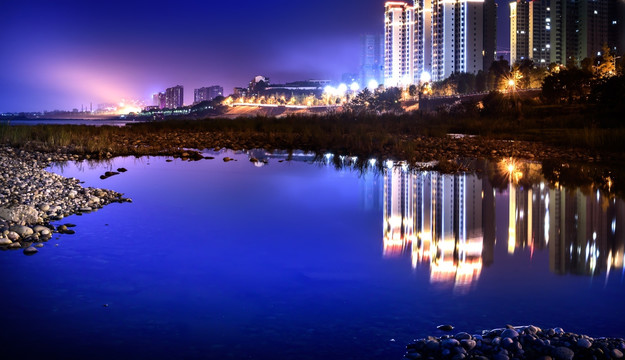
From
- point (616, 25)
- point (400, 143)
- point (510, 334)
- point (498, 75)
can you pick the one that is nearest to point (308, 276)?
point (510, 334)

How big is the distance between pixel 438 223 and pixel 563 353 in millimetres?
5519

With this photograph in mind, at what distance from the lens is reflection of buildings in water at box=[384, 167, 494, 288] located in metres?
7.40

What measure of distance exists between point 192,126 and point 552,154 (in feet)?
76.0

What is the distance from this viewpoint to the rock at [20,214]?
9.19 metres

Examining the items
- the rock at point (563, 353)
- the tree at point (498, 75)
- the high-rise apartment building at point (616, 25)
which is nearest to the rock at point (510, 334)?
the rock at point (563, 353)

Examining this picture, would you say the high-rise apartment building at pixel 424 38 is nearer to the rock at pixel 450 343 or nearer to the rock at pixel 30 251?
the rock at pixel 30 251

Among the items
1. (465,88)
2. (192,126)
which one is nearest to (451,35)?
(465,88)

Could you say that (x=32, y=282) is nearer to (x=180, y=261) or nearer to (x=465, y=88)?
(x=180, y=261)

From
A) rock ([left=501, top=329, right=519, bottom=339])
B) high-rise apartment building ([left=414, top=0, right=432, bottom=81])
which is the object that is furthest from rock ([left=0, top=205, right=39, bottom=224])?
high-rise apartment building ([left=414, top=0, right=432, bottom=81])

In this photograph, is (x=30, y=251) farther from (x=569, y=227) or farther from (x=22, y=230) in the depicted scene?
(x=569, y=227)

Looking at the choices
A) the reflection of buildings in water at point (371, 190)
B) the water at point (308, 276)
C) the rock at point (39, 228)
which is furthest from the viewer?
the reflection of buildings in water at point (371, 190)

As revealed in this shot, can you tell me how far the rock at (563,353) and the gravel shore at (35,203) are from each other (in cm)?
619

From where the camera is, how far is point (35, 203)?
1058 cm

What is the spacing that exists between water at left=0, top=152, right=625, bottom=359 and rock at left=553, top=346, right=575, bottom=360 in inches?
30.0
